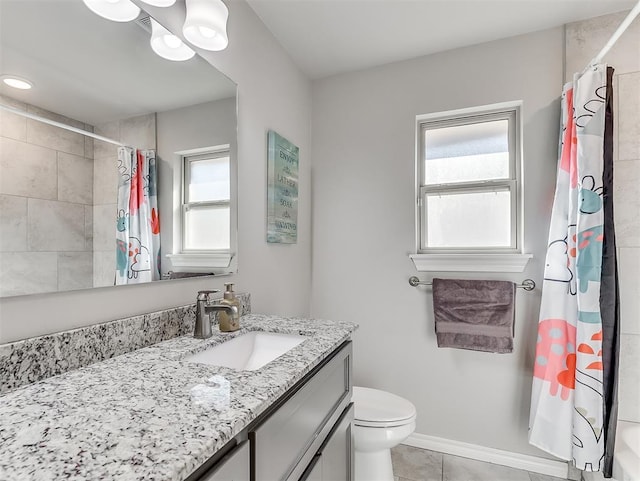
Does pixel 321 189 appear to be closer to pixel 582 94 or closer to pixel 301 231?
pixel 301 231

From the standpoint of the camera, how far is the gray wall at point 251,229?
870 millimetres

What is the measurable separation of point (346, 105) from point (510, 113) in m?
1.03

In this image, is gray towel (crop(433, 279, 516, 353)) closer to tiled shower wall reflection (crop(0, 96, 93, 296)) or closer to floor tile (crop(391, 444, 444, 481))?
floor tile (crop(391, 444, 444, 481))

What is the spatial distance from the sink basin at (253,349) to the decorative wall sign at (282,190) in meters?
0.67

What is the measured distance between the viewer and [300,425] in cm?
90

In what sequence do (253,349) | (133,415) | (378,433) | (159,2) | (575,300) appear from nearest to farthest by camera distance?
(133,415) → (159,2) → (253,349) → (378,433) → (575,300)

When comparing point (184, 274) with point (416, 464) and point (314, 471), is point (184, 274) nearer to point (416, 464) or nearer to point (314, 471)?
point (314, 471)

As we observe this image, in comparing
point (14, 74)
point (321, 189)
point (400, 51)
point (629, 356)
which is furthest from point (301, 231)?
point (629, 356)

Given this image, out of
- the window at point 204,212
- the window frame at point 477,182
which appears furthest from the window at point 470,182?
the window at point 204,212

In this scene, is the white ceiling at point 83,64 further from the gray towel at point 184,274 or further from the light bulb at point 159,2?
the gray towel at point 184,274

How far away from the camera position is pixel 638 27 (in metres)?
1.75

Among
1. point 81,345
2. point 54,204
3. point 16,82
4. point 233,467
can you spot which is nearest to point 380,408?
point 233,467

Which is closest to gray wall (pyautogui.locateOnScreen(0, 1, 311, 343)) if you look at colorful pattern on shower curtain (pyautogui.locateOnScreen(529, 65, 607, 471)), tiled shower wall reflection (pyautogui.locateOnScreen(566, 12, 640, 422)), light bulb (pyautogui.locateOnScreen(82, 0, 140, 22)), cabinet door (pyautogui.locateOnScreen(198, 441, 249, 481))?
light bulb (pyautogui.locateOnScreen(82, 0, 140, 22))

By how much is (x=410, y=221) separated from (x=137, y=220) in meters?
1.59
